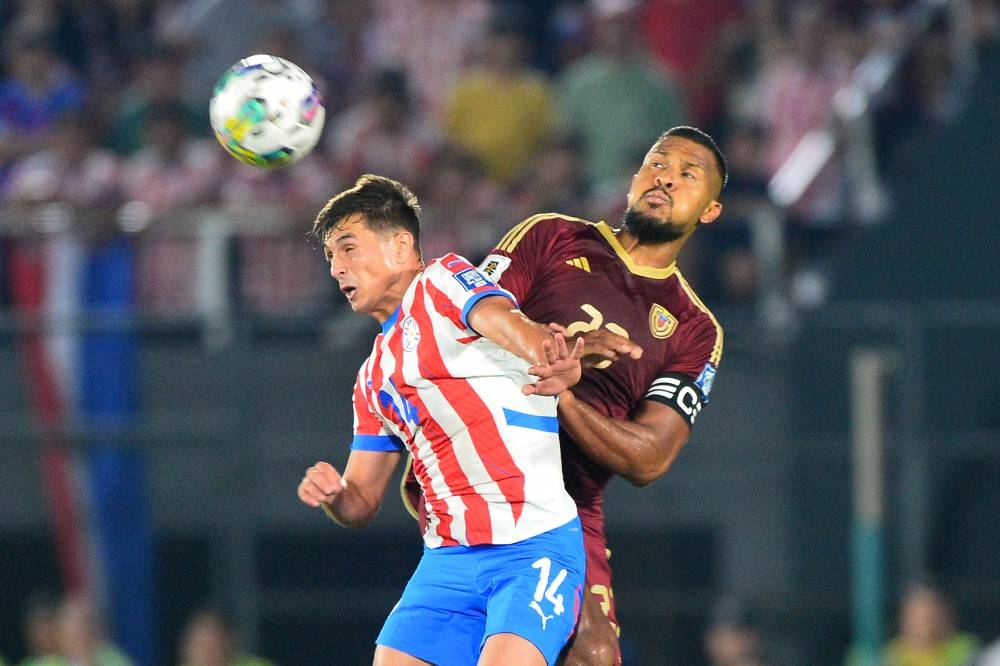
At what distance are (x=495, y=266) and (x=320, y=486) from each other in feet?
3.22

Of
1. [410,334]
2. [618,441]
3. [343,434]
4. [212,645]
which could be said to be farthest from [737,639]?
[410,334]

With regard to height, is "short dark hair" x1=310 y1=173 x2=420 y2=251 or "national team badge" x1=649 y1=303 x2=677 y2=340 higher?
"short dark hair" x1=310 y1=173 x2=420 y2=251

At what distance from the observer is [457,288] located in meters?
5.34

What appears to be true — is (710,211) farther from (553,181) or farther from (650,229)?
(553,181)

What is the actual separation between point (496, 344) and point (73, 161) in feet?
21.8

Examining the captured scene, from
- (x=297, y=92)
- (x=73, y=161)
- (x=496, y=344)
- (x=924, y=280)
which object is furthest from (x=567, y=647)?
(x=73, y=161)

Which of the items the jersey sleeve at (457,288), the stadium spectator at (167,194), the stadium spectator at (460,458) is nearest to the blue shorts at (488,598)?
the stadium spectator at (460,458)

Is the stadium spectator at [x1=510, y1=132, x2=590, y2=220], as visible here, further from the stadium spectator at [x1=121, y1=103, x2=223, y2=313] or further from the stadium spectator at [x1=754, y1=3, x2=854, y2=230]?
the stadium spectator at [x1=121, y1=103, x2=223, y2=313]

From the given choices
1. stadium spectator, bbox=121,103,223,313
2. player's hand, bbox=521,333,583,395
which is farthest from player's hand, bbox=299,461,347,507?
stadium spectator, bbox=121,103,223,313

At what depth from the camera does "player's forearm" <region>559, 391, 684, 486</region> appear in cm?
559

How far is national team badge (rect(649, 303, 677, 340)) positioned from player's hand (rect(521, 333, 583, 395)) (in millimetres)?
1072

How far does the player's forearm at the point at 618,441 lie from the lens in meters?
5.59

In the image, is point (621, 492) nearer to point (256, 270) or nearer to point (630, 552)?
point (630, 552)

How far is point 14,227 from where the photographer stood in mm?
10672
